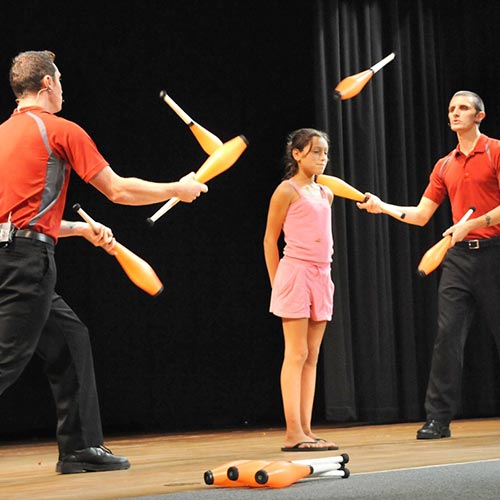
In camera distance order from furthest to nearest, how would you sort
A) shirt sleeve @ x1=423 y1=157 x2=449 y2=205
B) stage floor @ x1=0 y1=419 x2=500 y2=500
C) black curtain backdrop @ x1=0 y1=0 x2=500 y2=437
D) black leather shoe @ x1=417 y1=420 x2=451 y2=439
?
black curtain backdrop @ x1=0 y1=0 x2=500 y2=437, shirt sleeve @ x1=423 y1=157 x2=449 y2=205, black leather shoe @ x1=417 y1=420 x2=451 y2=439, stage floor @ x1=0 y1=419 x2=500 y2=500

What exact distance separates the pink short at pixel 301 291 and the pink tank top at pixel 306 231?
37 mm

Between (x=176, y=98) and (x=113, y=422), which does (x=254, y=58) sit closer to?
(x=176, y=98)

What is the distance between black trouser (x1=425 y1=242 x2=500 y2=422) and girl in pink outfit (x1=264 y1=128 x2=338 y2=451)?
1.82 feet

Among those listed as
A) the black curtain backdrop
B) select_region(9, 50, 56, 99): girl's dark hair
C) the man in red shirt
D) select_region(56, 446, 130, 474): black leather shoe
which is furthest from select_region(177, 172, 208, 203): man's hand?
the black curtain backdrop

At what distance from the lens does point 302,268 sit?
4320 mm

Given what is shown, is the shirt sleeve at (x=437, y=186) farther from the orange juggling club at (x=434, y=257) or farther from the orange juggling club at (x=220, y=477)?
the orange juggling club at (x=220, y=477)

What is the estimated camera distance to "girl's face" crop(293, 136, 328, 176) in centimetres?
434

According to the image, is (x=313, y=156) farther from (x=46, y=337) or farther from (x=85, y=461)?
(x=85, y=461)

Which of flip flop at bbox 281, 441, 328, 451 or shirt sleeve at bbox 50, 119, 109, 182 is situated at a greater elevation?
shirt sleeve at bbox 50, 119, 109, 182

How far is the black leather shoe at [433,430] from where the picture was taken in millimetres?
4504

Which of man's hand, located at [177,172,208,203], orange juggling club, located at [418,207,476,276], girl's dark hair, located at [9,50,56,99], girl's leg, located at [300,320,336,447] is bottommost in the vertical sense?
girl's leg, located at [300,320,336,447]

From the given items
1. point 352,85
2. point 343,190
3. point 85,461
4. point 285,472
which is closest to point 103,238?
point 85,461

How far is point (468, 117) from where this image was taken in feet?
15.2

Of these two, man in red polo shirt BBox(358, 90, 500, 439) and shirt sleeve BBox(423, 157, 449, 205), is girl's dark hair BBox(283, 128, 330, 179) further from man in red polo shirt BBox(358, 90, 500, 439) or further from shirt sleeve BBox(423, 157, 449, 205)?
shirt sleeve BBox(423, 157, 449, 205)
